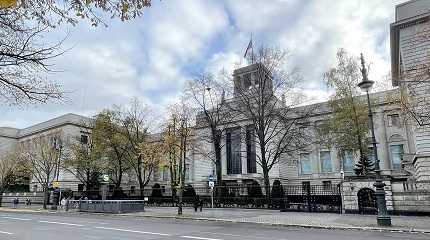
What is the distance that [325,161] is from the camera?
5997 centimetres

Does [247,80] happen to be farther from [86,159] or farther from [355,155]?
[86,159]

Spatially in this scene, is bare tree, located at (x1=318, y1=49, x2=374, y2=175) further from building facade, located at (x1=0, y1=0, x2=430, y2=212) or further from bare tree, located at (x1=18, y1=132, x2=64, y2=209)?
bare tree, located at (x1=18, y1=132, x2=64, y2=209)

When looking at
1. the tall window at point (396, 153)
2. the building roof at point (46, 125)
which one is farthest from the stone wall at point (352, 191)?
the building roof at point (46, 125)

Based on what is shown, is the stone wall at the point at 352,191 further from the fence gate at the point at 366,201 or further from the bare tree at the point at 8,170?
the bare tree at the point at 8,170

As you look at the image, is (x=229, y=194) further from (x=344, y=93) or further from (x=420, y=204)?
(x=420, y=204)

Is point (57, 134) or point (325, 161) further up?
point (57, 134)

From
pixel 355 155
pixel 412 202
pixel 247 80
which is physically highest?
pixel 247 80

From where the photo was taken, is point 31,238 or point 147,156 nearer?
point 31,238

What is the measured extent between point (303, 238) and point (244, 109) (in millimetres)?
25984

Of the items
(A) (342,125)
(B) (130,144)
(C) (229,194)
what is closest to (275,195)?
(C) (229,194)

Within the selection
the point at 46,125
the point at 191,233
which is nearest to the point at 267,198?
the point at 191,233

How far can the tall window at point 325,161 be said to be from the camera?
59375 millimetres

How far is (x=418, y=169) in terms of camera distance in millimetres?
28719

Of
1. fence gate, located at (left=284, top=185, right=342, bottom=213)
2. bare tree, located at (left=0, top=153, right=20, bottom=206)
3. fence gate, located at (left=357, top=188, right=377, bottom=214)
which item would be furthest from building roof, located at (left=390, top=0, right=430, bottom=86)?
bare tree, located at (left=0, top=153, right=20, bottom=206)
